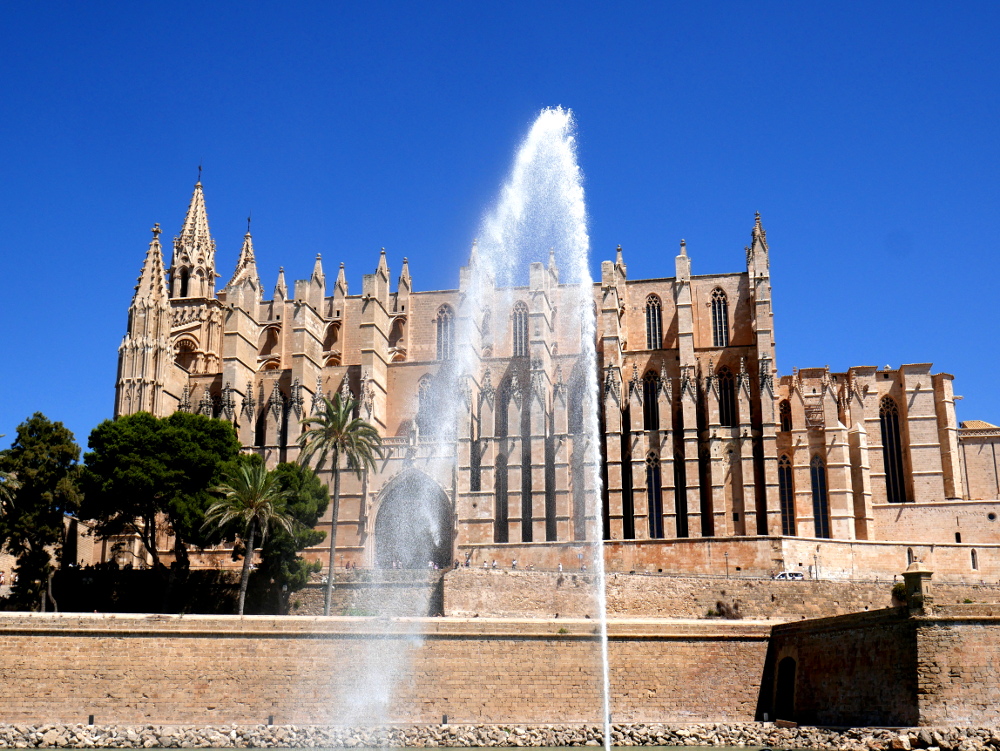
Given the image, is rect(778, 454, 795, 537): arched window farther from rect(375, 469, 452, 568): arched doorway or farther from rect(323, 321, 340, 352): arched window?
rect(323, 321, 340, 352): arched window

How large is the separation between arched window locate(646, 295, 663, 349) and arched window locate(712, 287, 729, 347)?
3075mm

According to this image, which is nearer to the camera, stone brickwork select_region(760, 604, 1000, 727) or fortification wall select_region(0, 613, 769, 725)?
stone brickwork select_region(760, 604, 1000, 727)

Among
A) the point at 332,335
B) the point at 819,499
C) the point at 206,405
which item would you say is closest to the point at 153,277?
the point at 206,405

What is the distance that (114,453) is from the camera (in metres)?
45.9

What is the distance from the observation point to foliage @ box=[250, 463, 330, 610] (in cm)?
4511

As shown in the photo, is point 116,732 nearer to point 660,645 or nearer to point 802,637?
point 660,645

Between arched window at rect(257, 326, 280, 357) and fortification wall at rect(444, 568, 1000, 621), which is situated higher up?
arched window at rect(257, 326, 280, 357)

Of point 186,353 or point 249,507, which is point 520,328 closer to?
point 186,353

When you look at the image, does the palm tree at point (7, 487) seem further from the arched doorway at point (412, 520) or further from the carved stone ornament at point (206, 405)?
the arched doorway at point (412, 520)

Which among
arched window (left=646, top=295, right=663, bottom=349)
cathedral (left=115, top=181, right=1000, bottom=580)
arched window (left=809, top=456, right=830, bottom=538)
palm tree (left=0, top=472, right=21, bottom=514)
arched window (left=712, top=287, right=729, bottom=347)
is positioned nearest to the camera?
palm tree (left=0, top=472, right=21, bottom=514)

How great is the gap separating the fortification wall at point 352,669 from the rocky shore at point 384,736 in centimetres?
76

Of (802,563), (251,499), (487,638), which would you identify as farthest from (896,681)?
(251,499)

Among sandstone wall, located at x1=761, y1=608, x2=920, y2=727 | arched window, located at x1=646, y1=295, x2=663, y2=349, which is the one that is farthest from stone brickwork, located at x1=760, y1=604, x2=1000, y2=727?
arched window, located at x1=646, y1=295, x2=663, y2=349

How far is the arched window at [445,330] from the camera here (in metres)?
64.8
